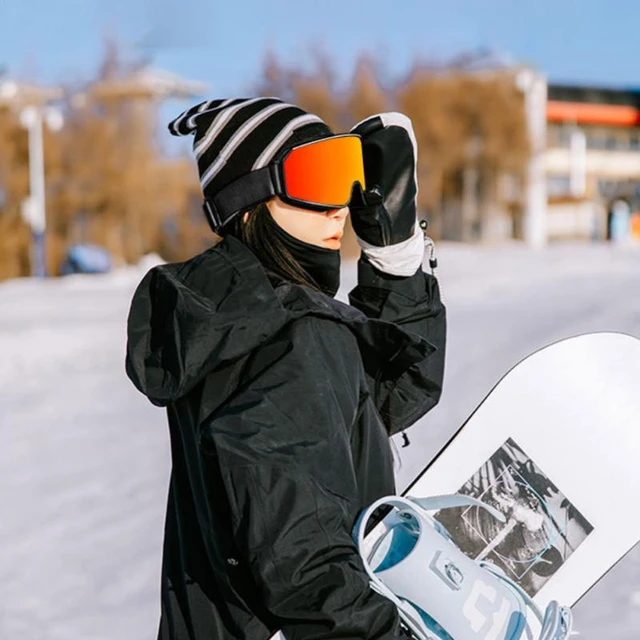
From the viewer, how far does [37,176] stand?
25219 mm

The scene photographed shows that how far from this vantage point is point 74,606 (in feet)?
14.1

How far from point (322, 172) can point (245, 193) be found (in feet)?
0.38

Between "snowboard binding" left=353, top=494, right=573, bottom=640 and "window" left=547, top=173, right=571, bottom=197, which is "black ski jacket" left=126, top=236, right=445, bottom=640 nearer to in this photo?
"snowboard binding" left=353, top=494, right=573, bottom=640

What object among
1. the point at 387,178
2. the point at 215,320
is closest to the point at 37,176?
the point at 387,178

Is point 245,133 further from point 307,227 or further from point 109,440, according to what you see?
point 109,440

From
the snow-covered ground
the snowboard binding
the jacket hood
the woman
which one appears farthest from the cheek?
the snow-covered ground

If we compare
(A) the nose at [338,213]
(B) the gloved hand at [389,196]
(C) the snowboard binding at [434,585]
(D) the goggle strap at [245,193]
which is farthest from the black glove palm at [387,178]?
(C) the snowboard binding at [434,585]

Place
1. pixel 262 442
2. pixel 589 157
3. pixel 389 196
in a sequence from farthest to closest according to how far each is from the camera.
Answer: pixel 589 157
pixel 389 196
pixel 262 442

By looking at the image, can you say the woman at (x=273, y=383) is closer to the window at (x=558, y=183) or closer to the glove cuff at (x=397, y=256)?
the glove cuff at (x=397, y=256)

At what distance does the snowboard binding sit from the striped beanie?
21.0 inches

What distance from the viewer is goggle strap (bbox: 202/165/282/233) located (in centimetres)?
156

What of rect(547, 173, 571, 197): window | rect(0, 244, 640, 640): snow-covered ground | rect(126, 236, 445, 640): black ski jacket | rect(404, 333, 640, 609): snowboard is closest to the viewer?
rect(126, 236, 445, 640): black ski jacket

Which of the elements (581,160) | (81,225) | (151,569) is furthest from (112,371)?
(581,160)

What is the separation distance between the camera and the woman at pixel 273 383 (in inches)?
51.9
